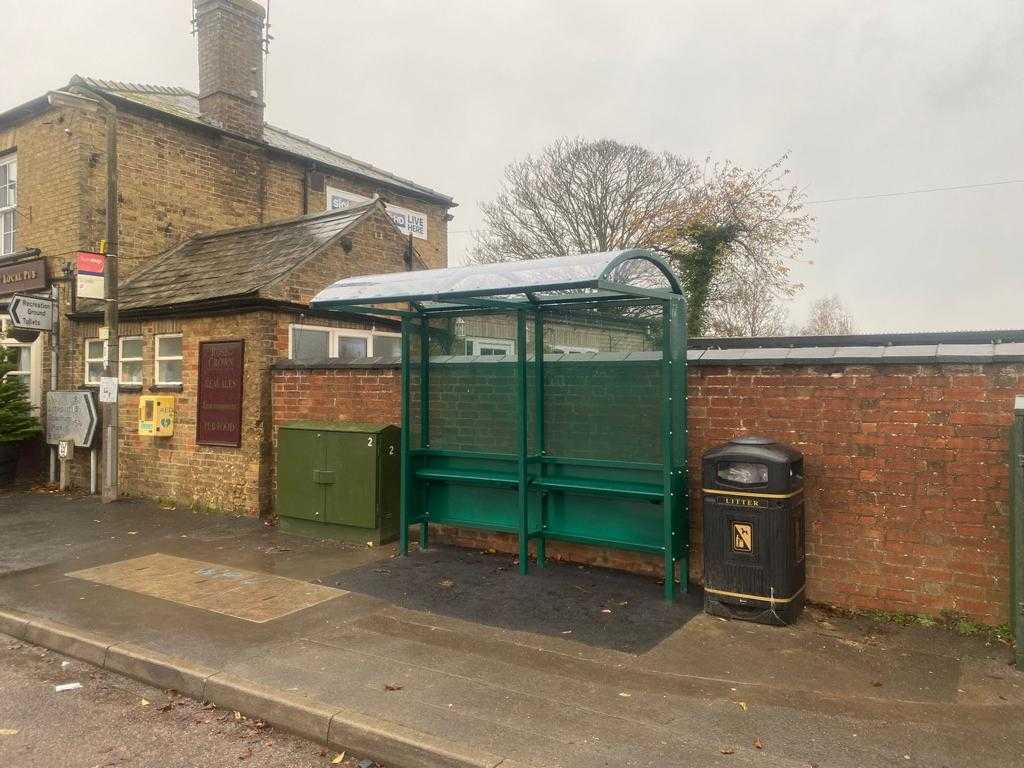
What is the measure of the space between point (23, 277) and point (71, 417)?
349 centimetres

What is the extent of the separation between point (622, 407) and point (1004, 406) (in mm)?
2748

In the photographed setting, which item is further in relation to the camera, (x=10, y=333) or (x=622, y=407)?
(x=10, y=333)

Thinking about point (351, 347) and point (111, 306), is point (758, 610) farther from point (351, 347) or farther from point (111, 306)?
point (111, 306)

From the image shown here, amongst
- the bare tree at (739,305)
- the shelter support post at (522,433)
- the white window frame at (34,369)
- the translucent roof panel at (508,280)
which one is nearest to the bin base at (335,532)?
the shelter support post at (522,433)

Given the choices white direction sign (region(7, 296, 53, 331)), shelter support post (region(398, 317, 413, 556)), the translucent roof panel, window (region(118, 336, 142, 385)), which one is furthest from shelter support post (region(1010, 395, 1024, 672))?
white direction sign (region(7, 296, 53, 331))

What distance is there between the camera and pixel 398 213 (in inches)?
799

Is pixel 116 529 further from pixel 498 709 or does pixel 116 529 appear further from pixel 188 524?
pixel 498 709

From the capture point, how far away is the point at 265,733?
4.14 metres

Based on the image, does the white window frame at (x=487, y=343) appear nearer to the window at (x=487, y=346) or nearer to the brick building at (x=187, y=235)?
the window at (x=487, y=346)

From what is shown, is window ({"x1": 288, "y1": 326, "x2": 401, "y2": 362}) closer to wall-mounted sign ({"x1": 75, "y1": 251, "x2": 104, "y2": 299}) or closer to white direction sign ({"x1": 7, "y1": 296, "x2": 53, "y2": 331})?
wall-mounted sign ({"x1": 75, "y1": 251, "x2": 104, "y2": 299})

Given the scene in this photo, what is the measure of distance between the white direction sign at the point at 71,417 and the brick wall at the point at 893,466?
9.95m

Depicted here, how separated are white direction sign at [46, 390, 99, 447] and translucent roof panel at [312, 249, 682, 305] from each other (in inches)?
283

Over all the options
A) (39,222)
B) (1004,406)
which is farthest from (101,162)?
(1004,406)

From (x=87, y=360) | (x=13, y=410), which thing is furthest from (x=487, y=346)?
(x=13, y=410)
